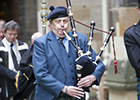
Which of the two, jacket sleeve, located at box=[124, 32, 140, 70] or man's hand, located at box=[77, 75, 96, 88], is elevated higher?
jacket sleeve, located at box=[124, 32, 140, 70]

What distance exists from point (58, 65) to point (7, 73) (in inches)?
94.2

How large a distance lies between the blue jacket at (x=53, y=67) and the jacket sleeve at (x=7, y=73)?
6.93 feet

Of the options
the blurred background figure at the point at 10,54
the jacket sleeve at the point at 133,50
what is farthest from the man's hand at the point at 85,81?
the blurred background figure at the point at 10,54

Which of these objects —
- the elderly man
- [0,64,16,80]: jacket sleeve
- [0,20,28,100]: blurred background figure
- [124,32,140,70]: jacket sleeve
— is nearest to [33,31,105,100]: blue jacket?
the elderly man

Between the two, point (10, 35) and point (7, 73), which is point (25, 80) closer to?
point (7, 73)

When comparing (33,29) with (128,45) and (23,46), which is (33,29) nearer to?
(23,46)

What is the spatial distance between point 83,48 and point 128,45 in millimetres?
542

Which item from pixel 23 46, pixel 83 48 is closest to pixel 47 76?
pixel 83 48

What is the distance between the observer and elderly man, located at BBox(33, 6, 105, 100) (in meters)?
4.40

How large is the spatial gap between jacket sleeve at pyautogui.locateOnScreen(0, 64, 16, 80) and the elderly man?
2117 millimetres

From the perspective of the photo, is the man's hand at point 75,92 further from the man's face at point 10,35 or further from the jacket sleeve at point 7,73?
the man's face at point 10,35

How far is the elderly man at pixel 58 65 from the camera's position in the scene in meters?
4.40

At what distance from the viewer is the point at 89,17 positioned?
9156mm

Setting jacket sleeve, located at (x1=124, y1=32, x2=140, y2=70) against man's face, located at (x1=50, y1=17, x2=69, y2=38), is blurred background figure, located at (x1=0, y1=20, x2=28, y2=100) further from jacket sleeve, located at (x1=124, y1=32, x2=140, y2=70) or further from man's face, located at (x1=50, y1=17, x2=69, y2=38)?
jacket sleeve, located at (x1=124, y1=32, x2=140, y2=70)
